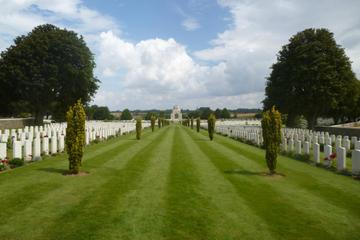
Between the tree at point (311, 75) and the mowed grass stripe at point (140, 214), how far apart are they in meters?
36.1

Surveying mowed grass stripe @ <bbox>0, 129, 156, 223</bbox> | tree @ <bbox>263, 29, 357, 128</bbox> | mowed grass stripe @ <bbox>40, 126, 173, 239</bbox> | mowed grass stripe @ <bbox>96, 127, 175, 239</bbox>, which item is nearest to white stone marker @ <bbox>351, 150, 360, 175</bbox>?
mowed grass stripe @ <bbox>96, 127, 175, 239</bbox>

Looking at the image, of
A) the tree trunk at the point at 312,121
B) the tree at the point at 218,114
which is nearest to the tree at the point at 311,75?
the tree trunk at the point at 312,121

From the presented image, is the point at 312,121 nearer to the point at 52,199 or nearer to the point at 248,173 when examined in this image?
the point at 248,173

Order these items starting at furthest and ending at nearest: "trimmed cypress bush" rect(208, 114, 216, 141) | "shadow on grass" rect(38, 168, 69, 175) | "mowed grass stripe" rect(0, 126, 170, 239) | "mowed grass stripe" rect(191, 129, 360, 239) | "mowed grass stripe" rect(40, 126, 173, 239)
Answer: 1. "trimmed cypress bush" rect(208, 114, 216, 141)
2. "shadow on grass" rect(38, 168, 69, 175)
3. "mowed grass stripe" rect(191, 129, 360, 239)
4. "mowed grass stripe" rect(0, 126, 170, 239)
5. "mowed grass stripe" rect(40, 126, 173, 239)

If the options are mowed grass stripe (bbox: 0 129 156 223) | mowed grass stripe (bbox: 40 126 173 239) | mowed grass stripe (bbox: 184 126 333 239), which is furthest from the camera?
mowed grass stripe (bbox: 0 129 156 223)

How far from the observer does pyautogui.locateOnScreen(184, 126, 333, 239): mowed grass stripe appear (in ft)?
21.9

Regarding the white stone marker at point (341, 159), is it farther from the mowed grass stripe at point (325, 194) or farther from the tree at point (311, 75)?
the tree at point (311, 75)

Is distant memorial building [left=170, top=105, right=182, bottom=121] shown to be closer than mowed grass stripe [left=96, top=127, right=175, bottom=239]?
No

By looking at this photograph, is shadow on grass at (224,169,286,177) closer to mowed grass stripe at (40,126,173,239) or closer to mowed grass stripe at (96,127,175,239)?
mowed grass stripe at (96,127,175,239)

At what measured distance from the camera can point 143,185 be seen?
10.5 metres

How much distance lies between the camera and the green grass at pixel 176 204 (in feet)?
21.6

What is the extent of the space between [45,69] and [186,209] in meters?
40.8

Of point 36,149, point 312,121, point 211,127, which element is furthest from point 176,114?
point 36,149

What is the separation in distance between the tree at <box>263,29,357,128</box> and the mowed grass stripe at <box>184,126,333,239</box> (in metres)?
33.4
